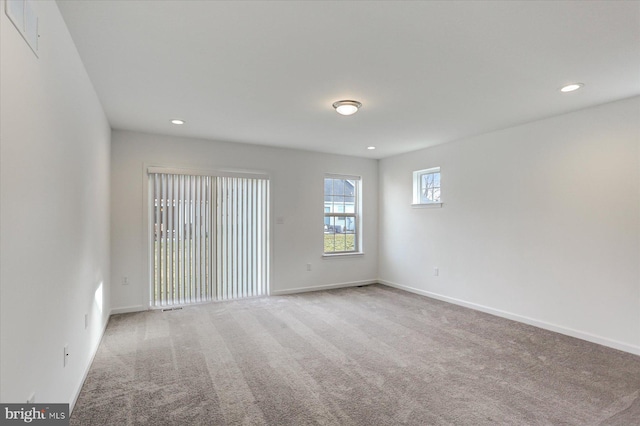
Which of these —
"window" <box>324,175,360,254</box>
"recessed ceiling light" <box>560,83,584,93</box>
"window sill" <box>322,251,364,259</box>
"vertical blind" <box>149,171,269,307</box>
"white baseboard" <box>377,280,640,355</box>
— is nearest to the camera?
"recessed ceiling light" <box>560,83,584,93</box>

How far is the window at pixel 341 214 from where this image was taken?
6.04m

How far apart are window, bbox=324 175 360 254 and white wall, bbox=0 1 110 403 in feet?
12.8

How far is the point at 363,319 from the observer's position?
161 inches

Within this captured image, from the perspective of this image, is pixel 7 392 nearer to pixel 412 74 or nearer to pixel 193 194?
pixel 412 74

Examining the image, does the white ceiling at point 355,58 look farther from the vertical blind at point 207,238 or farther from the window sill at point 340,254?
the window sill at point 340,254

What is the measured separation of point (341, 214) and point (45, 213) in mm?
4907

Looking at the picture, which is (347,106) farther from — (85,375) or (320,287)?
(320,287)

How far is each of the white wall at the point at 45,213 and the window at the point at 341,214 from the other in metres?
3.90

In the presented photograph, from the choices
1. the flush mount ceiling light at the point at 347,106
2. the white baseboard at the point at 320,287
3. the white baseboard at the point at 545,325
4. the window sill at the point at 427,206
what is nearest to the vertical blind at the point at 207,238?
the white baseboard at the point at 320,287

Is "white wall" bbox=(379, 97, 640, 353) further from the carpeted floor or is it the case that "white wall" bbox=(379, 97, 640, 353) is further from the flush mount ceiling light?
the flush mount ceiling light

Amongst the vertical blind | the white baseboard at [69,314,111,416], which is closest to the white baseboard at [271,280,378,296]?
the vertical blind

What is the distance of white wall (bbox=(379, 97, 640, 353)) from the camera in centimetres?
318

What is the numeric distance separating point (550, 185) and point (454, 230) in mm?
1447

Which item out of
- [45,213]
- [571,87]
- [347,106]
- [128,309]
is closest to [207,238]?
[128,309]
